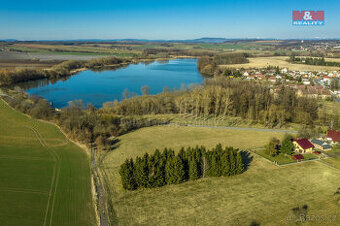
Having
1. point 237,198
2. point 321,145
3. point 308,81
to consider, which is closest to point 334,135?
point 321,145

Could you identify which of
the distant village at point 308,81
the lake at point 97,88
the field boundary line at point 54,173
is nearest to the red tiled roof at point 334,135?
the distant village at point 308,81

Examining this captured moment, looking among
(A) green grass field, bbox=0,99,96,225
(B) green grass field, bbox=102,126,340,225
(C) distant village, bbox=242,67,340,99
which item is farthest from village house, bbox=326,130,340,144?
(A) green grass field, bbox=0,99,96,225

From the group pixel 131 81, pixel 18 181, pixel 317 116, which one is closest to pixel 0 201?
pixel 18 181

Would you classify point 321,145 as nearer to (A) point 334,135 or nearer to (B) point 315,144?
(B) point 315,144

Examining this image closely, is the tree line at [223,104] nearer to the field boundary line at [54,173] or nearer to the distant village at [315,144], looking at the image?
the distant village at [315,144]

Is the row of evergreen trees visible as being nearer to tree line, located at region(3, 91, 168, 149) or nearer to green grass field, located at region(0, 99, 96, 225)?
green grass field, located at region(0, 99, 96, 225)
